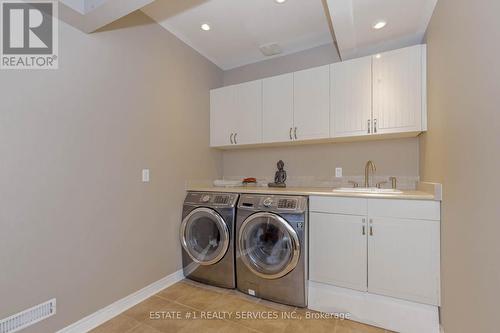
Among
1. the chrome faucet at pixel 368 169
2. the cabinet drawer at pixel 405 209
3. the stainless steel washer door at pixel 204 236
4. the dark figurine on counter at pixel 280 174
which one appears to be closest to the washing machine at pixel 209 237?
the stainless steel washer door at pixel 204 236

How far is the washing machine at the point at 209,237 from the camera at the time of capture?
218 centimetres

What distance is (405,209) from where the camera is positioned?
5.44 ft

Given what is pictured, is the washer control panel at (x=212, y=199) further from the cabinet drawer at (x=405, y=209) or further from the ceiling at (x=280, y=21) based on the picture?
the ceiling at (x=280, y=21)

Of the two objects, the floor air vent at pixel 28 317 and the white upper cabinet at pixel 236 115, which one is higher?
the white upper cabinet at pixel 236 115

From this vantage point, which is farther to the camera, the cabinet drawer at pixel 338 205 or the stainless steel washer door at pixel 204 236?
the stainless steel washer door at pixel 204 236

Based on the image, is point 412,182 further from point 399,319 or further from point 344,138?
point 399,319

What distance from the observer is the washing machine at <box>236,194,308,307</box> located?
1864 millimetres

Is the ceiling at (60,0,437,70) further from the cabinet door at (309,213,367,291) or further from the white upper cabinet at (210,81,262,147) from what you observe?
the cabinet door at (309,213,367,291)

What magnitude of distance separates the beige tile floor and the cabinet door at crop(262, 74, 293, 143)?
1659 mm

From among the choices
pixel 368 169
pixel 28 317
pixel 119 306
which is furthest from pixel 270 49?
pixel 28 317

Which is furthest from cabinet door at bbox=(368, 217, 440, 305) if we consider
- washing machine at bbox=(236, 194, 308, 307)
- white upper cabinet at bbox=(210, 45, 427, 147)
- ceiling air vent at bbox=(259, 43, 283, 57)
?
ceiling air vent at bbox=(259, 43, 283, 57)

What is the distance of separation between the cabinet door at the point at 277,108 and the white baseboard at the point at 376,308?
60.3 inches

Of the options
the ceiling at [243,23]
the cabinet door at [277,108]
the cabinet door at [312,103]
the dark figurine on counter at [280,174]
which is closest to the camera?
the ceiling at [243,23]

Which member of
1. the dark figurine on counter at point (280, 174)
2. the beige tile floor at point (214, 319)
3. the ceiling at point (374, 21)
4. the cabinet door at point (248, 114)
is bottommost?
the beige tile floor at point (214, 319)
